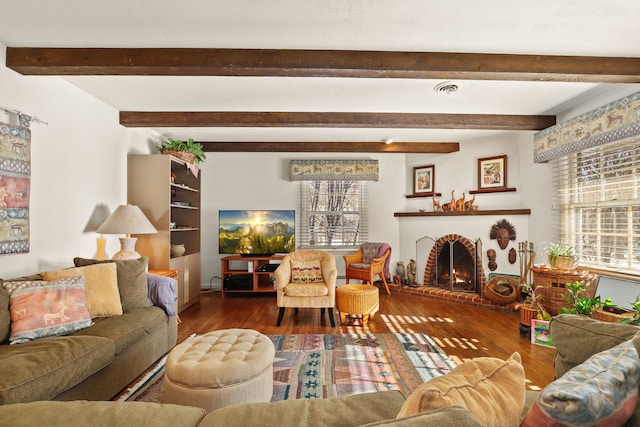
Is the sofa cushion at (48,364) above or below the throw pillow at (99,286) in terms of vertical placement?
below

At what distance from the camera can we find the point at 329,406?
104 centimetres

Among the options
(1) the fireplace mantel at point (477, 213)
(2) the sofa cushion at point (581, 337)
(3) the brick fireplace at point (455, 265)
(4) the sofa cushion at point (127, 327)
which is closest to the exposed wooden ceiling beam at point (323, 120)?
(1) the fireplace mantel at point (477, 213)

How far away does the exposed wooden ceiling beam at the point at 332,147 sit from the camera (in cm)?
528

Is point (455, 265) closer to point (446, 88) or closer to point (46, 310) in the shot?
point (446, 88)

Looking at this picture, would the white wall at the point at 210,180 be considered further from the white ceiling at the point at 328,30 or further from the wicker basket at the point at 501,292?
the white ceiling at the point at 328,30

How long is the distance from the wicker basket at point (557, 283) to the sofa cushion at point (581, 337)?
222 cm

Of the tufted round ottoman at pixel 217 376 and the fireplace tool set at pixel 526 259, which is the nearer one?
the tufted round ottoman at pixel 217 376

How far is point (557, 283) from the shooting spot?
332 cm

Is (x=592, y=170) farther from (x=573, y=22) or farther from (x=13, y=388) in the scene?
(x=13, y=388)

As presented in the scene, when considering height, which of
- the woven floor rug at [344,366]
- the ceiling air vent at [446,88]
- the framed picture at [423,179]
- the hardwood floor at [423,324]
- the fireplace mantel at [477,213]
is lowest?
the hardwood floor at [423,324]

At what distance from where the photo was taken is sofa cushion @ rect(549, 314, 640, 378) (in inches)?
50.3

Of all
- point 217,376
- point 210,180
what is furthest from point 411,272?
point 217,376

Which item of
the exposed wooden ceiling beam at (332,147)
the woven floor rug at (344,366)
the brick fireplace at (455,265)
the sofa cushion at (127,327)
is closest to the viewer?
the sofa cushion at (127,327)

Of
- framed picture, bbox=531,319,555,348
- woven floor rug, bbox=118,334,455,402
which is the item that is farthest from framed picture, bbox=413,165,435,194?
woven floor rug, bbox=118,334,455,402
